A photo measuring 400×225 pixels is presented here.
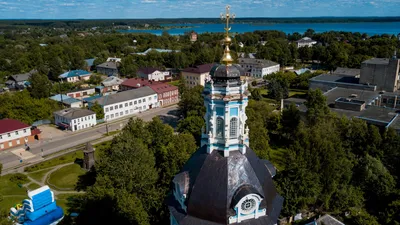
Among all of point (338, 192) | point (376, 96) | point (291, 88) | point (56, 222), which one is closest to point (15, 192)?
point (56, 222)

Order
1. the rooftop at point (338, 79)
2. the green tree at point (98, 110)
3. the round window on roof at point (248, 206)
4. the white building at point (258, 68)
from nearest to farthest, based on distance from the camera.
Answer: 1. the round window on roof at point (248, 206)
2. the green tree at point (98, 110)
3. the rooftop at point (338, 79)
4. the white building at point (258, 68)

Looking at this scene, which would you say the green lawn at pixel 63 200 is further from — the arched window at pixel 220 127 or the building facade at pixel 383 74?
the building facade at pixel 383 74

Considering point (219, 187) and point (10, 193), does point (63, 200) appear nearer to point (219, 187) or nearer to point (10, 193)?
point (10, 193)

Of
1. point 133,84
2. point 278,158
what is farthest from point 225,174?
point 133,84

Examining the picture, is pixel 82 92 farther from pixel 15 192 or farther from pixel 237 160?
pixel 237 160

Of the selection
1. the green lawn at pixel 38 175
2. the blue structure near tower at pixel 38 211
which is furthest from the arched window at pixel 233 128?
the green lawn at pixel 38 175

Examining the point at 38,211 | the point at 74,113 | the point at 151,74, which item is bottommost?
the point at 38,211

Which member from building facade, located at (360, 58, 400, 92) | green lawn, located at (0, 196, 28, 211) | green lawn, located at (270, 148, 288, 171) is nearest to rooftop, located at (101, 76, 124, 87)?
green lawn, located at (0, 196, 28, 211)
